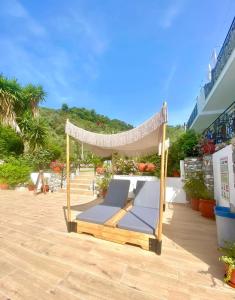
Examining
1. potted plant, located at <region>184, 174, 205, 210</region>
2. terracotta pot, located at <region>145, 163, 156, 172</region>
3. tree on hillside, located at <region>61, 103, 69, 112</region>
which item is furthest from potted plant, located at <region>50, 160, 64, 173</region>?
tree on hillside, located at <region>61, 103, 69, 112</region>

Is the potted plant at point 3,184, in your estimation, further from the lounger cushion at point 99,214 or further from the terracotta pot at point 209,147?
the terracotta pot at point 209,147

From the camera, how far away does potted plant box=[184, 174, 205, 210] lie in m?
6.42

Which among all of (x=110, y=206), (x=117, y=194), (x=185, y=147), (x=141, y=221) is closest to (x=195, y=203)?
(x=185, y=147)

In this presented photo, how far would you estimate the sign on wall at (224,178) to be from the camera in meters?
4.79

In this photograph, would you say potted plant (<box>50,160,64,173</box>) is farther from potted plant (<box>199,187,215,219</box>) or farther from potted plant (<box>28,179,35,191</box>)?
potted plant (<box>199,187,215,219</box>)

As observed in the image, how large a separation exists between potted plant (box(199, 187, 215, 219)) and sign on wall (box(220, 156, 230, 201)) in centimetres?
61

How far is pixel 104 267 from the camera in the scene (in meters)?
3.04

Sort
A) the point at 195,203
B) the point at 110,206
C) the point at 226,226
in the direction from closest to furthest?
the point at 226,226 < the point at 110,206 < the point at 195,203

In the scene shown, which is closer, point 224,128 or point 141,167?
point 224,128

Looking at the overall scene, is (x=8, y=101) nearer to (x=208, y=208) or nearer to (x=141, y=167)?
(x=141, y=167)

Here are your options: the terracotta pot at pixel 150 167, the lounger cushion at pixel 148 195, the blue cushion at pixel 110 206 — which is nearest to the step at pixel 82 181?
the terracotta pot at pixel 150 167

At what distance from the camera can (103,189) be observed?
28.4 feet

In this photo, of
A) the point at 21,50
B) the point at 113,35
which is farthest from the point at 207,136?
the point at 21,50

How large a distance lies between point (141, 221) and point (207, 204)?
2814 millimetres
